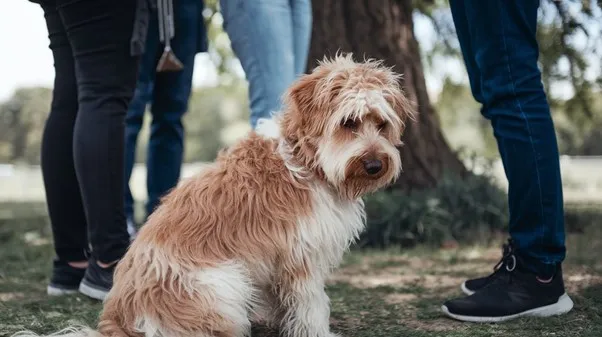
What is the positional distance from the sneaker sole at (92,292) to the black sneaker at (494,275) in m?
1.69

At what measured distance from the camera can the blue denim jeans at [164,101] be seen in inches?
173

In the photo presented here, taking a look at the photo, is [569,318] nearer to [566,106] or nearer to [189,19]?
[189,19]

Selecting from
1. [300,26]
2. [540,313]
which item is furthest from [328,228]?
[300,26]

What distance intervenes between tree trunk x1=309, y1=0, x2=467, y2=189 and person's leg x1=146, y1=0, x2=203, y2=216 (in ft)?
6.23

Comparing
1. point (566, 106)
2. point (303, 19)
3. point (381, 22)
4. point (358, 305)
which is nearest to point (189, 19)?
point (303, 19)

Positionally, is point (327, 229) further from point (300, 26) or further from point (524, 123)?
point (300, 26)

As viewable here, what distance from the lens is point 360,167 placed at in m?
2.56

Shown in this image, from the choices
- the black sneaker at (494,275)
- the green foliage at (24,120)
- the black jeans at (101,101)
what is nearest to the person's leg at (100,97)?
the black jeans at (101,101)

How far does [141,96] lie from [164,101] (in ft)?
0.52

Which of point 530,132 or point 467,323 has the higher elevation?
point 530,132

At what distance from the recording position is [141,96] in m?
4.53

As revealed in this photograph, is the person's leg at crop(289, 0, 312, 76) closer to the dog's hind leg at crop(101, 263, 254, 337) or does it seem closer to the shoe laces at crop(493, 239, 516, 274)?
the shoe laces at crop(493, 239, 516, 274)

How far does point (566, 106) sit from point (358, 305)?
4396mm

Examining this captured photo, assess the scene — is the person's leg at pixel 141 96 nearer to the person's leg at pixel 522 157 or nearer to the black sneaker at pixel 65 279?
the black sneaker at pixel 65 279
